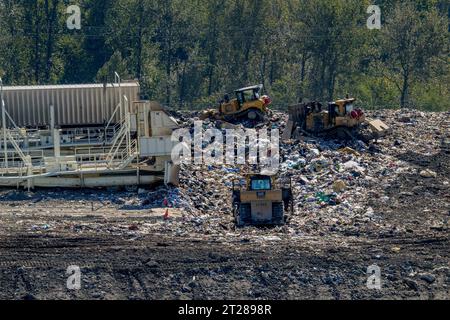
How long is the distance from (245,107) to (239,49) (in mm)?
13784

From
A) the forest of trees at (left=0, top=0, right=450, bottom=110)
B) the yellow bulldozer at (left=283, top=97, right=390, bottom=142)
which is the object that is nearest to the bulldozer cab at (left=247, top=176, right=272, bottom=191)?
the yellow bulldozer at (left=283, top=97, right=390, bottom=142)

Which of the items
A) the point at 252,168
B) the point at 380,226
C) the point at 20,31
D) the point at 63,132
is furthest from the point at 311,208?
the point at 20,31

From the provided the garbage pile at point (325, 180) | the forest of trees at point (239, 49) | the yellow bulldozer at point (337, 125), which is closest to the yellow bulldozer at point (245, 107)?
the garbage pile at point (325, 180)

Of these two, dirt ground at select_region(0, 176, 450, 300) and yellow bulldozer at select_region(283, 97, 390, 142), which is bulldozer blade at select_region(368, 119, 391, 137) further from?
dirt ground at select_region(0, 176, 450, 300)

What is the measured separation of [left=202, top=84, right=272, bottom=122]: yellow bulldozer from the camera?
3312 cm

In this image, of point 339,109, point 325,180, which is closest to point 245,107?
point 339,109

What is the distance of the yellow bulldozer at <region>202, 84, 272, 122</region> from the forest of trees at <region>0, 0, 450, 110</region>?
10.9 m

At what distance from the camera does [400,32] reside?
44938mm

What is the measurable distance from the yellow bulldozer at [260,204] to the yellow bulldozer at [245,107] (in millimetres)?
10046

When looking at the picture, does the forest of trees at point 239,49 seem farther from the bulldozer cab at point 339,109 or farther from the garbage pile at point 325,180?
the bulldozer cab at point 339,109

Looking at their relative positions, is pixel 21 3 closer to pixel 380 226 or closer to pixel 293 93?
pixel 293 93

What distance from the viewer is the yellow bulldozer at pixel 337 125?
1223 inches

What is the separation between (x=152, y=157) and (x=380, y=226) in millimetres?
6547

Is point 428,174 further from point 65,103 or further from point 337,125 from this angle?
point 65,103
